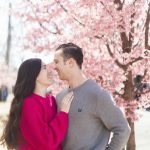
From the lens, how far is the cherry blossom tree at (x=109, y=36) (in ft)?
21.2

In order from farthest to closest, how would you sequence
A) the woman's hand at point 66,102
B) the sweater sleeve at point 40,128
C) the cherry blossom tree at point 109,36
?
the cherry blossom tree at point 109,36
the woman's hand at point 66,102
the sweater sleeve at point 40,128

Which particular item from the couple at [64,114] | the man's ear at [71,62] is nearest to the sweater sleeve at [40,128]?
the couple at [64,114]

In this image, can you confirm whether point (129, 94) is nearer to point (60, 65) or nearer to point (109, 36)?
point (109, 36)

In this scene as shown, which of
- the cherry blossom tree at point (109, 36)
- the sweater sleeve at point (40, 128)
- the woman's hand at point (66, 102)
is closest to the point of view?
the sweater sleeve at point (40, 128)

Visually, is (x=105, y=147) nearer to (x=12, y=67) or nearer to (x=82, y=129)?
(x=82, y=129)

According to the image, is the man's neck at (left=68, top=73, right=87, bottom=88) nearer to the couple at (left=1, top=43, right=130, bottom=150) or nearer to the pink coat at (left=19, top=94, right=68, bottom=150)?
the couple at (left=1, top=43, right=130, bottom=150)

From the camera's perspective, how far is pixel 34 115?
333 centimetres

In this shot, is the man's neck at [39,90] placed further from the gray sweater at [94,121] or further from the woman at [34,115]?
the gray sweater at [94,121]

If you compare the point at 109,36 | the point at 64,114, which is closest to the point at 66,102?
the point at 64,114

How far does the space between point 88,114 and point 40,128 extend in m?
0.33

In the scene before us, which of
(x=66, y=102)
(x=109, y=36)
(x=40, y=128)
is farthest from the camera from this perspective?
(x=109, y=36)

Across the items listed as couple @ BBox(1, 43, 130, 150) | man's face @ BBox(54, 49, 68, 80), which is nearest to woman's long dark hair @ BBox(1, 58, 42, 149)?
couple @ BBox(1, 43, 130, 150)

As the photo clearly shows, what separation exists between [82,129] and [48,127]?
23 cm

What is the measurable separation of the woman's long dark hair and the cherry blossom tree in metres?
2.96
